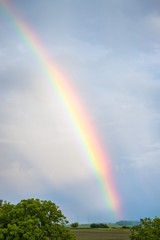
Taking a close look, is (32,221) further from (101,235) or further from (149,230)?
(101,235)

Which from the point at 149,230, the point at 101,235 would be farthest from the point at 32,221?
the point at 101,235

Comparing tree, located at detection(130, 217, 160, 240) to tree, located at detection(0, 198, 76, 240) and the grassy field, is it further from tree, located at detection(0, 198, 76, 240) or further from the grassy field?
the grassy field

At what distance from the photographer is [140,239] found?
54.7m

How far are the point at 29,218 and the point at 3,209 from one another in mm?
6410

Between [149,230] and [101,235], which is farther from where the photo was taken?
[101,235]

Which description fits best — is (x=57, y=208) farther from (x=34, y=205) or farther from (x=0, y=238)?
(x=0, y=238)

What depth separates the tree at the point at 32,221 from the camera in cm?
4584

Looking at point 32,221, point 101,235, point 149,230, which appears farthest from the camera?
point 101,235

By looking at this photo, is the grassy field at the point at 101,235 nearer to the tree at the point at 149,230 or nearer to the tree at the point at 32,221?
the tree at the point at 149,230

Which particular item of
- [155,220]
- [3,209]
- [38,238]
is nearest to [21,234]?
[38,238]

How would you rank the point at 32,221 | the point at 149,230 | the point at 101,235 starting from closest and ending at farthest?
the point at 32,221 → the point at 149,230 → the point at 101,235

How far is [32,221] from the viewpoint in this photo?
46.7 m

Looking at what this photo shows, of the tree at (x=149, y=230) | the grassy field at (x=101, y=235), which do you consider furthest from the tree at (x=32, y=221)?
the grassy field at (x=101, y=235)

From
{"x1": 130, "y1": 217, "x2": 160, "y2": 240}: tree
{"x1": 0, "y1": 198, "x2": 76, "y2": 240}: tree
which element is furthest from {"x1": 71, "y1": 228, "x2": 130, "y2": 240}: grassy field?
{"x1": 0, "y1": 198, "x2": 76, "y2": 240}: tree
